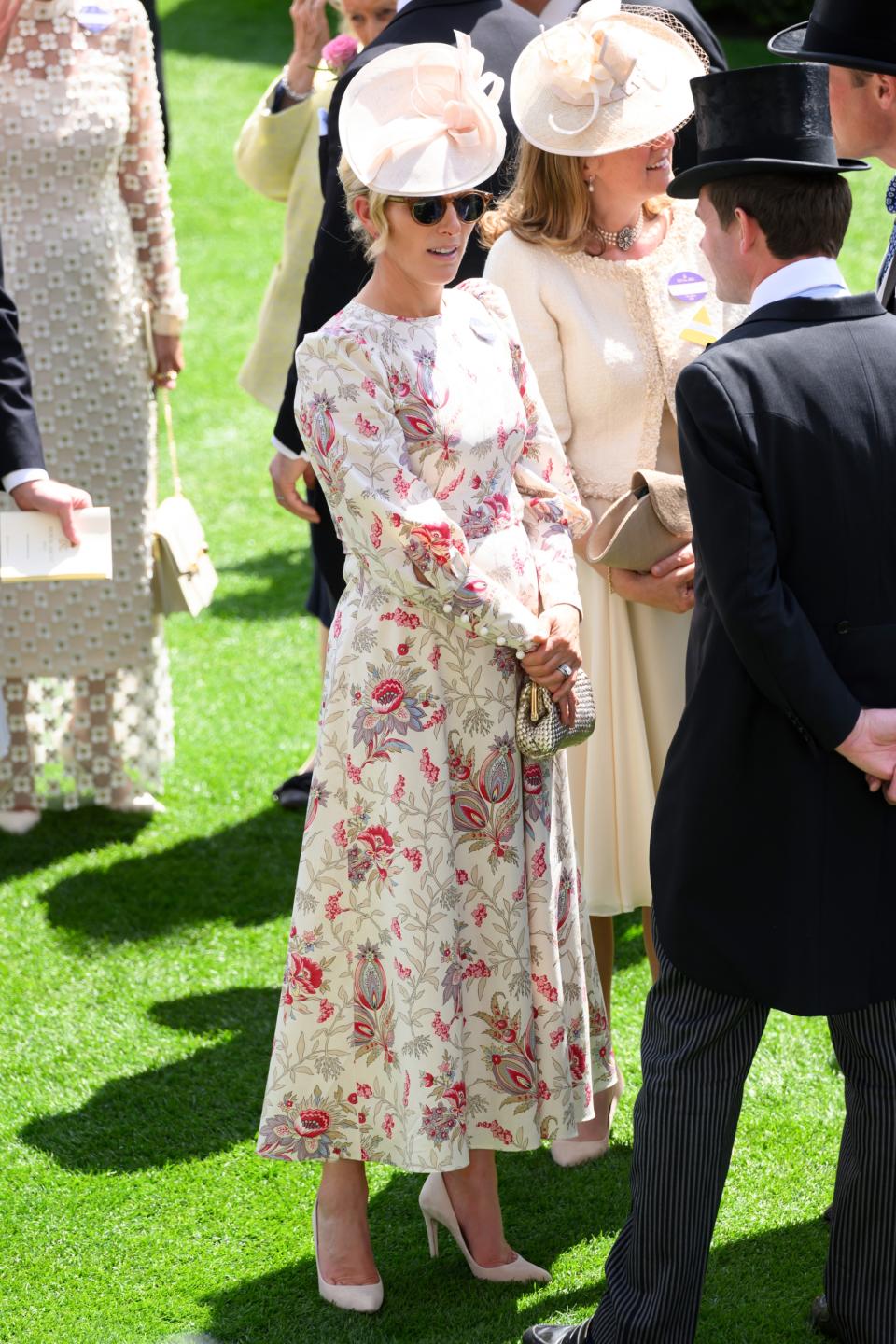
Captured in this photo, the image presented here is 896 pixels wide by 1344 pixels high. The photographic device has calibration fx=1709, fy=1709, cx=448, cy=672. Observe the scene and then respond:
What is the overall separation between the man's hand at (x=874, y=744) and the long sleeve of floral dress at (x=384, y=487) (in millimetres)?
658

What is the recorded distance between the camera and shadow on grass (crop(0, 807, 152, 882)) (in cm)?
520

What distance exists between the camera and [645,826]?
12.2 feet

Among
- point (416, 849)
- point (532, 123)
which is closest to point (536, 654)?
point (416, 849)

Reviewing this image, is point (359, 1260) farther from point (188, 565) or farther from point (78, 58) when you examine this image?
point (78, 58)

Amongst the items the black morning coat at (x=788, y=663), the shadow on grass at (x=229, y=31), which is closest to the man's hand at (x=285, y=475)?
the black morning coat at (x=788, y=663)

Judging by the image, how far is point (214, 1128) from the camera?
12.5 ft

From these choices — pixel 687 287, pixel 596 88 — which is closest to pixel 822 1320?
pixel 687 287

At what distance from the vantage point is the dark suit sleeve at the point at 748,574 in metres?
2.46

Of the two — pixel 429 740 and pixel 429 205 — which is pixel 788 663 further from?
pixel 429 205

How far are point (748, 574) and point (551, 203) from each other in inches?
53.6

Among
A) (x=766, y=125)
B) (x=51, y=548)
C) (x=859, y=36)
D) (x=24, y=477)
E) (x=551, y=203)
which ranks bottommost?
(x=51, y=548)

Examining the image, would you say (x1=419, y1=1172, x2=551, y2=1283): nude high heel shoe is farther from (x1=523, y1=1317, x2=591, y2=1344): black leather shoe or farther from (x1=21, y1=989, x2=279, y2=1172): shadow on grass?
(x1=21, y1=989, x2=279, y2=1172): shadow on grass

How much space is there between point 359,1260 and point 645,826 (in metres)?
1.10

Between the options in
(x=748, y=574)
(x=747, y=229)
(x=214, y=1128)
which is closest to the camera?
(x=748, y=574)
